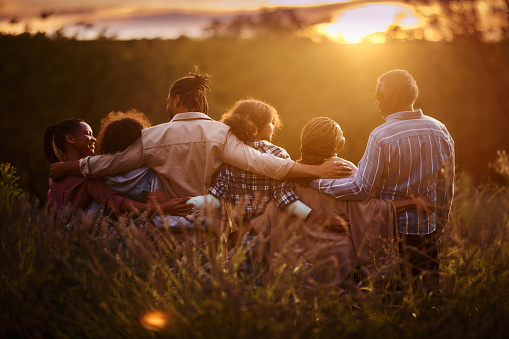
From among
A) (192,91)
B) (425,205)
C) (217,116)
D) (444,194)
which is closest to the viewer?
(425,205)

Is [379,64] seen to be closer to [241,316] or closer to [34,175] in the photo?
[34,175]

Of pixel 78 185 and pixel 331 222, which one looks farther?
pixel 78 185

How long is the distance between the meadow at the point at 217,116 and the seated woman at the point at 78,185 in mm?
165

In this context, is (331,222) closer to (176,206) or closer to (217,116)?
(176,206)

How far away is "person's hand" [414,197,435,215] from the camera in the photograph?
3.42m

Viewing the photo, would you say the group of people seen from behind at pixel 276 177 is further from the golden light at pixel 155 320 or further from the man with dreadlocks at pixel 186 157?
the golden light at pixel 155 320

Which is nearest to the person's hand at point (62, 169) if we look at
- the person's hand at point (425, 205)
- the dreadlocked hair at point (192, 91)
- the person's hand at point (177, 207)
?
the person's hand at point (177, 207)

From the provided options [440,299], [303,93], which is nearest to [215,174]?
[440,299]

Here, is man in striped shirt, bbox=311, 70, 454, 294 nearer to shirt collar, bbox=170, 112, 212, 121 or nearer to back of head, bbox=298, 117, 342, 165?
back of head, bbox=298, 117, 342, 165

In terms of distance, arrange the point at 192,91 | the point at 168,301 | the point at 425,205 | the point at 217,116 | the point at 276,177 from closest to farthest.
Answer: the point at 168,301 < the point at 425,205 < the point at 276,177 < the point at 192,91 < the point at 217,116

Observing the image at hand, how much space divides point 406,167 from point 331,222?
26.1 inches

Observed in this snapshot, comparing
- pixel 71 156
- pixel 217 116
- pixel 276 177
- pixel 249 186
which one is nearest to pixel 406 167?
pixel 276 177

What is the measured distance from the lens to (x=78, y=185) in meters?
3.95

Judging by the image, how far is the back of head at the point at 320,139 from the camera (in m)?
3.67
